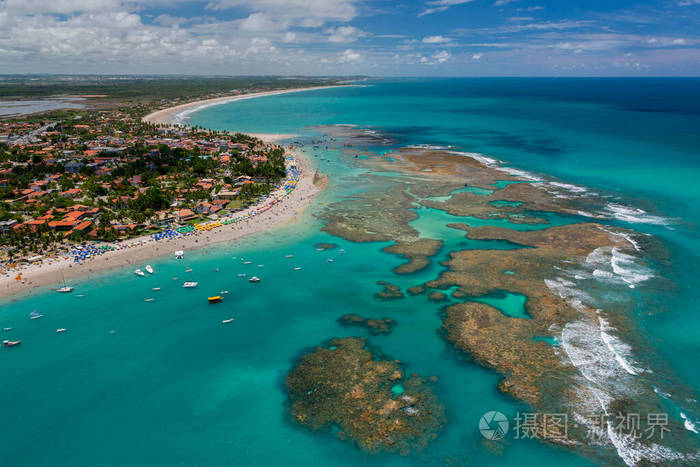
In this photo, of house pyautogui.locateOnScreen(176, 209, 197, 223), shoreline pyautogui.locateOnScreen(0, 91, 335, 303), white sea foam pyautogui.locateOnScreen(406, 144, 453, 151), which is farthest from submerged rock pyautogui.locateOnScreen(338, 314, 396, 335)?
white sea foam pyautogui.locateOnScreen(406, 144, 453, 151)

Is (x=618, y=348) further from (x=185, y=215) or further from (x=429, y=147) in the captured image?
(x=429, y=147)

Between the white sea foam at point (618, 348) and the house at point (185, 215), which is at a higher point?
the house at point (185, 215)

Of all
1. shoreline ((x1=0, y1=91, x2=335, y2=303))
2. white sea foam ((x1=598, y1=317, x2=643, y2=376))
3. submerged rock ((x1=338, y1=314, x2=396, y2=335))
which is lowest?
submerged rock ((x1=338, y1=314, x2=396, y2=335))

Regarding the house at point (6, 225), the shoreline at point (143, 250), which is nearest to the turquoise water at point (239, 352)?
the shoreline at point (143, 250)

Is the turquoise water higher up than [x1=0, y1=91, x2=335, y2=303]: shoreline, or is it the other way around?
[x1=0, y1=91, x2=335, y2=303]: shoreline

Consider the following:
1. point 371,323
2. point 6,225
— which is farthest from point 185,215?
point 371,323

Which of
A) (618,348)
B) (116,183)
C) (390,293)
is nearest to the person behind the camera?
(618,348)

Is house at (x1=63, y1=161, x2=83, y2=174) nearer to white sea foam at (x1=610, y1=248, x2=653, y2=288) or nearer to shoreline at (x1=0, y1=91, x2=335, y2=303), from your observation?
shoreline at (x1=0, y1=91, x2=335, y2=303)

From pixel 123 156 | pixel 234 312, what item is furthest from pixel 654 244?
pixel 123 156

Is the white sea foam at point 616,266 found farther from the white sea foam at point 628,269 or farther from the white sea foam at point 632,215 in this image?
the white sea foam at point 632,215
